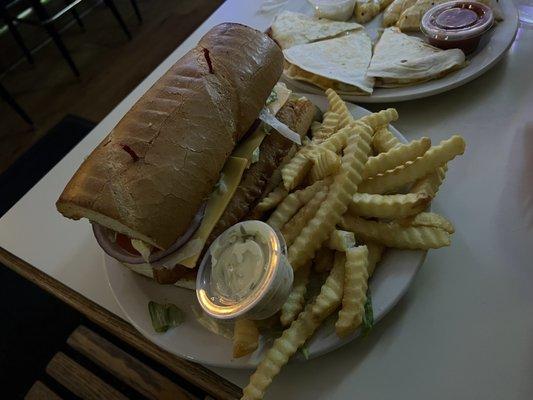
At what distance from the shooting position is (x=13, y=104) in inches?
155

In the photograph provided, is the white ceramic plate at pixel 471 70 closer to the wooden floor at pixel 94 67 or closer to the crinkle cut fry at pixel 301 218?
the crinkle cut fry at pixel 301 218

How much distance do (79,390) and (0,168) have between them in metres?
2.68

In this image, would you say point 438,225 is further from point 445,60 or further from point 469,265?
point 445,60

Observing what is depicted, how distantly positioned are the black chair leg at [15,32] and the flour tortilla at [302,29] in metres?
3.18

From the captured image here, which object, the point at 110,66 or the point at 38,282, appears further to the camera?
the point at 110,66

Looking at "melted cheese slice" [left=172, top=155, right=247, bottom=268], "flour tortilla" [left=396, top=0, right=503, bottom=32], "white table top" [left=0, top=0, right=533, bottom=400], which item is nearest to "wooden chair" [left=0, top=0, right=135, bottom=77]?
"white table top" [left=0, top=0, right=533, bottom=400]

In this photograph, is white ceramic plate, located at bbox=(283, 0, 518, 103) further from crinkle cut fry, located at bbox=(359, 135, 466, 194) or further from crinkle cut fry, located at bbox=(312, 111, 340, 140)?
crinkle cut fry, located at bbox=(359, 135, 466, 194)

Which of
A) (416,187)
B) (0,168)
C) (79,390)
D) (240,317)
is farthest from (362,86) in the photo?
(0,168)

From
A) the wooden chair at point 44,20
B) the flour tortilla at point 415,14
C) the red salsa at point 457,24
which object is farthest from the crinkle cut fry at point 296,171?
the wooden chair at point 44,20

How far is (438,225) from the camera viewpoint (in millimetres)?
1118

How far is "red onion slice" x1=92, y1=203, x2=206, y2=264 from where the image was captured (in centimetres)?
128

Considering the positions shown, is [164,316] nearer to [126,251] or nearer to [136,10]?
[126,251]

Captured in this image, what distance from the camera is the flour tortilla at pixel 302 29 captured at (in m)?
1.97

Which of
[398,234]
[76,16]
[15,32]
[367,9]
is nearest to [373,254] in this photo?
[398,234]
